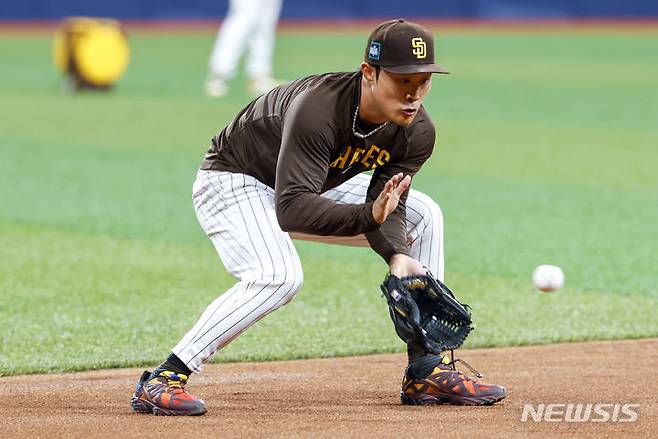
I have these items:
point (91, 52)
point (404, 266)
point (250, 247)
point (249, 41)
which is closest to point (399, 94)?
point (404, 266)

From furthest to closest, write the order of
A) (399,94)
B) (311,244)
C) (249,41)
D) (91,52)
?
(91,52)
(249,41)
(311,244)
(399,94)

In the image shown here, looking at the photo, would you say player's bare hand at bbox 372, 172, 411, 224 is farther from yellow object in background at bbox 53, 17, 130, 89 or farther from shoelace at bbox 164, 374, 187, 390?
yellow object in background at bbox 53, 17, 130, 89

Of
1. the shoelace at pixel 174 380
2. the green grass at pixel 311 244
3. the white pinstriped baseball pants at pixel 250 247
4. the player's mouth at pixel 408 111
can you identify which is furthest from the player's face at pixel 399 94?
the green grass at pixel 311 244

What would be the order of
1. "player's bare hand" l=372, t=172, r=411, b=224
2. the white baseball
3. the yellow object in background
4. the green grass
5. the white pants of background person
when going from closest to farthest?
"player's bare hand" l=372, t=172, r=411, b=224 → the white baseball → the green grass → the white pants of background person → the yellow object in background

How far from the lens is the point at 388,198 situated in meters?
4.18

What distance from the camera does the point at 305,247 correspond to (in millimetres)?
8406

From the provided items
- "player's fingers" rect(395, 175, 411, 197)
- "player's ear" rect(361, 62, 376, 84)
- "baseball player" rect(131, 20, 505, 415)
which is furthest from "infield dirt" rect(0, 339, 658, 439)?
"player's ear" rect(361, 62, 376, 84)

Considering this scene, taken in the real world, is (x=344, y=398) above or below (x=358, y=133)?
below

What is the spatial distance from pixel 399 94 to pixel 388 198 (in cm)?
40

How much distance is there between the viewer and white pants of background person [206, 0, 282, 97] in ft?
52.5

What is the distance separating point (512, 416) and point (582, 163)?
7.58 metres

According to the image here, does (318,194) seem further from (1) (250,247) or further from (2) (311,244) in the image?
(2) (311,244)

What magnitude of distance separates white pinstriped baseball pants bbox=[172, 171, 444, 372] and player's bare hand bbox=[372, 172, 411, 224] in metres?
0.44

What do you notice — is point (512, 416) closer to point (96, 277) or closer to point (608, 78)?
point (96, 277)
